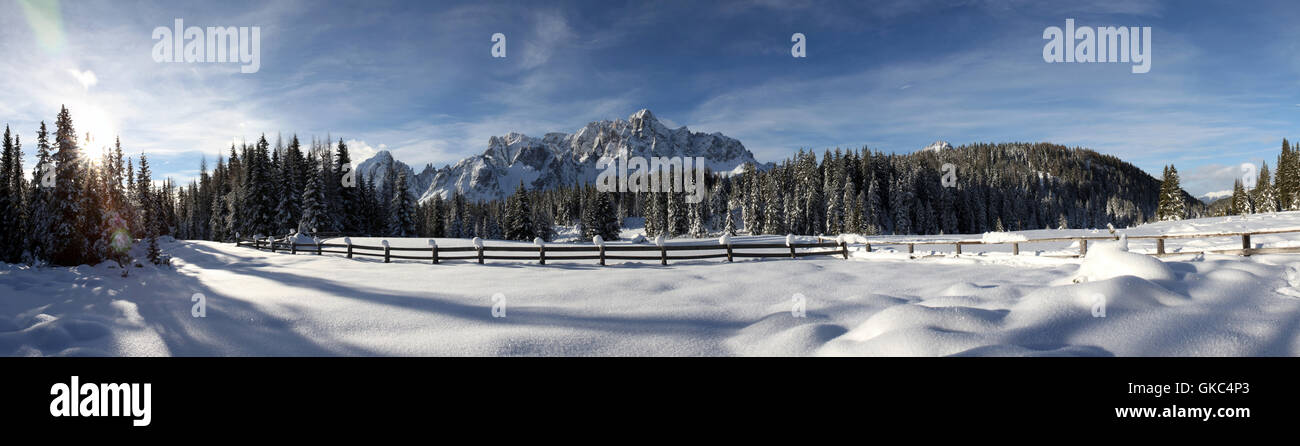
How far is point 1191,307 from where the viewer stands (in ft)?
23.2

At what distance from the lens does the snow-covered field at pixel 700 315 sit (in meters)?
6.23

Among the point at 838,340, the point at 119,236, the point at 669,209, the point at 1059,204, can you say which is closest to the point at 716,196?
the point at 669,209

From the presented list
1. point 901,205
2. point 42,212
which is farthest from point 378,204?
point 901,205

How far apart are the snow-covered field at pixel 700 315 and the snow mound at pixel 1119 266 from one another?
35 mm

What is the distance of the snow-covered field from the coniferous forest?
1261 cm

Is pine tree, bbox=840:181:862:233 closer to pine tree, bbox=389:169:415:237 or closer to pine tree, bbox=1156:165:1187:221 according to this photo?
pine tree, bbox=1156:165:1187:221

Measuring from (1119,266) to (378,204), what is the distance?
78698mm

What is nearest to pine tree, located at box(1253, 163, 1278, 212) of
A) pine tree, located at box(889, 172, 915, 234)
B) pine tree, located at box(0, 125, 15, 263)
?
pine tree, located at box(889, 172, 915, 234)

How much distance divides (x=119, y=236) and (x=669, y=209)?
81.2 meters

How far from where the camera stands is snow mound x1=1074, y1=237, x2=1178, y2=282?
8.90 m

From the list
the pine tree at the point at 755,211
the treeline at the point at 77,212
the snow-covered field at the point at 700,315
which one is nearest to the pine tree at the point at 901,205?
the pine tree at the point at 755,211
